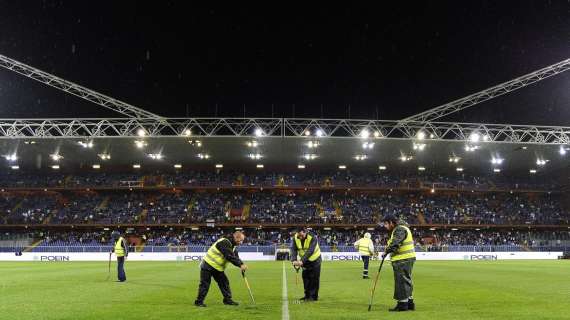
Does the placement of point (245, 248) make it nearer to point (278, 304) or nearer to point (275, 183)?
point (275, 183)

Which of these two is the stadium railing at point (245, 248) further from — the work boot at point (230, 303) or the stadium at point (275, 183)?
the work boot at point (230, 303)

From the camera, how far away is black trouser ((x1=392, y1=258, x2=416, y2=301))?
10456mm

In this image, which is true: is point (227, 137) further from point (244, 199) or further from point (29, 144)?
point (29, 144)

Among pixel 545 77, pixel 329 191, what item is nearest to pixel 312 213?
pixel 329 191

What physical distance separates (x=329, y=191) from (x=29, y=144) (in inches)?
1392

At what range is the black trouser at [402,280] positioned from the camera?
34.3 feet

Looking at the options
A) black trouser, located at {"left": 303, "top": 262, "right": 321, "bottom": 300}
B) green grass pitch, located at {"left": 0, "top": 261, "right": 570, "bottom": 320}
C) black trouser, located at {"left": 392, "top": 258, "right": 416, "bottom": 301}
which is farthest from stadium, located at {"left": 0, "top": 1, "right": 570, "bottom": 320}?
black trouser, located at {"left": 392, "top": 258, "right": 416, "bottom": 301}

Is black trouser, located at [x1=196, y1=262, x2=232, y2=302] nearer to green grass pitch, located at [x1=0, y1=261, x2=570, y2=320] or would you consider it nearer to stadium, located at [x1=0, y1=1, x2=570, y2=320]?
green grass pitch, located at [x1=0, y1=261, x2=570, y2=320]

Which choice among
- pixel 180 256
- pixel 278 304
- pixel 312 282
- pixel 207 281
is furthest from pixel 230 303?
pixel 180 256

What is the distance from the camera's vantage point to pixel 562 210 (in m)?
63.8

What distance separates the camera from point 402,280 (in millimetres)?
10523

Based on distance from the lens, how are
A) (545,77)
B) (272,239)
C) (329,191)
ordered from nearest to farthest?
(545,77) < (272,239) < (329,191)

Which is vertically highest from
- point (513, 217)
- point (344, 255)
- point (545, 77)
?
point (545, 77)

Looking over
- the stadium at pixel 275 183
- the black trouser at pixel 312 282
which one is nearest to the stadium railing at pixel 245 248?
the stadium at pixel 275 183
